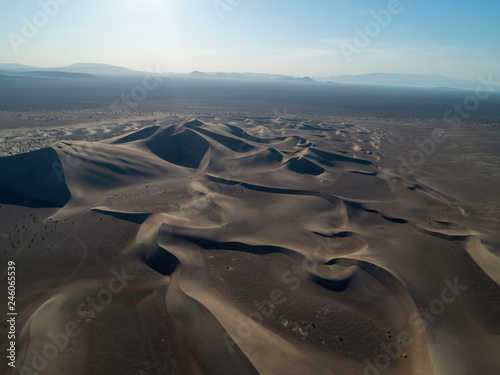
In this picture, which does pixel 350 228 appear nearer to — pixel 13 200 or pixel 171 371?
pixel 171 371

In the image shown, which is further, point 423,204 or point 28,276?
point 423,204

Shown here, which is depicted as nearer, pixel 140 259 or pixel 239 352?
pixel 239 352

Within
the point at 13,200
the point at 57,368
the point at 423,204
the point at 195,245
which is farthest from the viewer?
the point at 423,204

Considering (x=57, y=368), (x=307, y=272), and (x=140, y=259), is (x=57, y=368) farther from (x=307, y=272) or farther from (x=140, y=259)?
(x=307, y=272)

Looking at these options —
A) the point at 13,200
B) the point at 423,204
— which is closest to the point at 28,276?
the point at 13,200

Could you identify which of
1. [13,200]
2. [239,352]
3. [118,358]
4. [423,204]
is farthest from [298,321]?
[13,200]

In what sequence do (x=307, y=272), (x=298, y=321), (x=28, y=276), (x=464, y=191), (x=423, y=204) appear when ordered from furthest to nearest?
1. (x=464, y=191)
2. (x=423, y=204)
3. (x=307, y=272)
4. (x=28, y=276)
5. (x=298, y=321)
